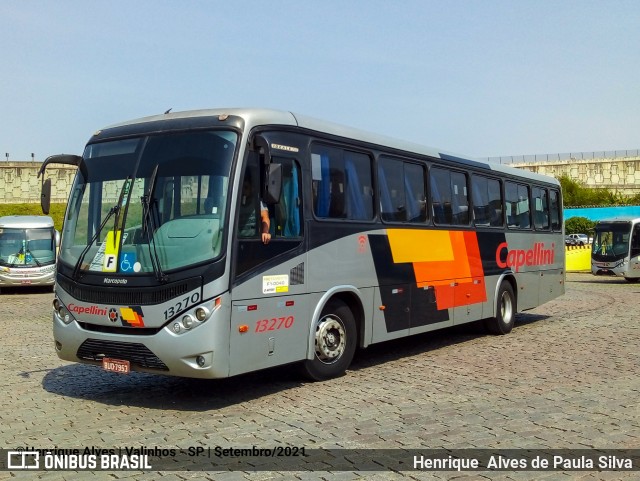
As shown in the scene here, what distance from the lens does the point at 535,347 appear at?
12648 millimetres

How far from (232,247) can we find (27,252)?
22.3m

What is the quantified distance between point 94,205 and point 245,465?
3921 mm

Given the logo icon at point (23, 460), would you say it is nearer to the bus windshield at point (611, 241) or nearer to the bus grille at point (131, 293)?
the bus grille at point (131, 293)

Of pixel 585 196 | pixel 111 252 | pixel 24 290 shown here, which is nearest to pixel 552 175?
pixel 585 196

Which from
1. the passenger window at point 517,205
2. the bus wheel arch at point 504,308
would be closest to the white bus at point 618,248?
the passenger window at point 517,205

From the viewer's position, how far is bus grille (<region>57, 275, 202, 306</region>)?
25.0 ft

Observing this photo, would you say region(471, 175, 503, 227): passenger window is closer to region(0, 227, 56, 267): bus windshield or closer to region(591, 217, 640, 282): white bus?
region(0, 227, 56, 267): bus windshield

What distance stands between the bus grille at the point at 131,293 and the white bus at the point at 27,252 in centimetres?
2034

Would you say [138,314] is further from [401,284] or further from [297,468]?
[401,284]

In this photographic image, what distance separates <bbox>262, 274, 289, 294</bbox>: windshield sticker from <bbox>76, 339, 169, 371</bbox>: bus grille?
54.3 inches

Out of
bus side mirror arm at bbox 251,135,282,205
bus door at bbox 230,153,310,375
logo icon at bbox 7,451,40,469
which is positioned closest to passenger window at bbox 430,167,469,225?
bus door at bbox 230,153,310,375

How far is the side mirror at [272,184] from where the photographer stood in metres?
7.93

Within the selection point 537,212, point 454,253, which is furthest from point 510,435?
point 537,212

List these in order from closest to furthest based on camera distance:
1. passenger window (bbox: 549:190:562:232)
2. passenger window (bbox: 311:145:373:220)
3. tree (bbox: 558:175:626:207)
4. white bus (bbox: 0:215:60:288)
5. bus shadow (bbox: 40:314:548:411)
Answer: bus shadow (bbox: 40:314:548:411)
passenger window (bbox: 311:145:373:220)
passenger window (bbox: 549:190:562:232)
white bus (bbox: 0:215:60:288)
tree (bbox: 558:175:626:207)
